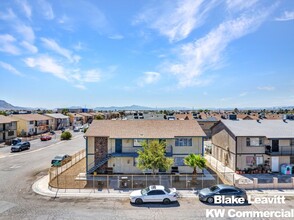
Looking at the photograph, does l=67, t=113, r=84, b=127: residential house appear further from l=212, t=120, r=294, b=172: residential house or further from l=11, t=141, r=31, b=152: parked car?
l=212, t=120, r=294, b=172: residential house

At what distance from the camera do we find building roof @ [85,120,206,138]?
1243 inches

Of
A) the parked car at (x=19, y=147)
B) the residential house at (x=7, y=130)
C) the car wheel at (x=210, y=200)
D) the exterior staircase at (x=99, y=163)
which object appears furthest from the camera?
the residential house at (x=7, y=130)

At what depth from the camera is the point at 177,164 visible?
31641 mm

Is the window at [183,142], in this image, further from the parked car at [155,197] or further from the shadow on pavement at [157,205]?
the shadow on pavement at [157,205]

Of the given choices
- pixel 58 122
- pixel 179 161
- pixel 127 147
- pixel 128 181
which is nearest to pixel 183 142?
pixel 179 161

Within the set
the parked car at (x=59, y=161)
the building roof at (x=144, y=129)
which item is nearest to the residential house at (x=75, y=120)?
the parked car at (x=59, y=161)

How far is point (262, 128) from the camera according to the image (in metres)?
35.0

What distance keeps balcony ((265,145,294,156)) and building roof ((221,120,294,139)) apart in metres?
1.59

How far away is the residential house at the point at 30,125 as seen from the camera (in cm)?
7281

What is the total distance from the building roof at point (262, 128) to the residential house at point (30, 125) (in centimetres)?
6055

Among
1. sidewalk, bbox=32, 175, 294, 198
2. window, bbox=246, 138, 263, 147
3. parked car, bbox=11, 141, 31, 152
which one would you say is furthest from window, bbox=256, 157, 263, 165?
parked car, bbox=11, 141, 31, 152

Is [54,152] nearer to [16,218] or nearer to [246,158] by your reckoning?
[16,218]

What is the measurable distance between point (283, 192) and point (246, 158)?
26.1 ft

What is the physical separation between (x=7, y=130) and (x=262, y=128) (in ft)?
199
